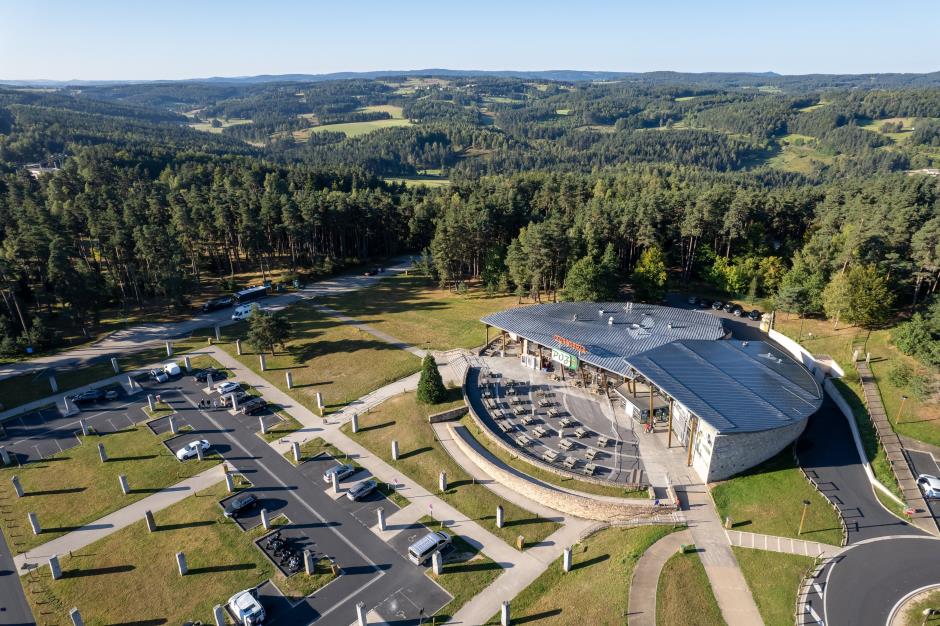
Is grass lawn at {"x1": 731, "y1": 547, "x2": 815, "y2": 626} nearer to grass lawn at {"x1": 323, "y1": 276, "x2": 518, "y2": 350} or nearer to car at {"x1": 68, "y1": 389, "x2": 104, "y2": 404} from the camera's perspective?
grass lawn at {"x1": 323, "y1": 276, "x2": 518, "y2": 350}

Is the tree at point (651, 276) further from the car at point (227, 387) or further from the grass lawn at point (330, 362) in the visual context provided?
the car at point (227, 387)

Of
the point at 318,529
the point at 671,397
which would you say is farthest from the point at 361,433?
the point at 671,397

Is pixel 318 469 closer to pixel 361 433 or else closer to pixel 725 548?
pixel 361 433

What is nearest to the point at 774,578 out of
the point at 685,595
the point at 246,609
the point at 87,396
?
the point at 685,595

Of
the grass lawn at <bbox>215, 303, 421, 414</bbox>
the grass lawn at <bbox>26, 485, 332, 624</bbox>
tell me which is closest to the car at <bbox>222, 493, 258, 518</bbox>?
the grass lawn at <bbox>26, 485, 332, 624</bbox>

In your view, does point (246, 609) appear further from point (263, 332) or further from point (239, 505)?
point (263, 332)

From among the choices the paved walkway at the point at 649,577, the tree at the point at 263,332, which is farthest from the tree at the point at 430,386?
the paved walkway at the point at 649,577
